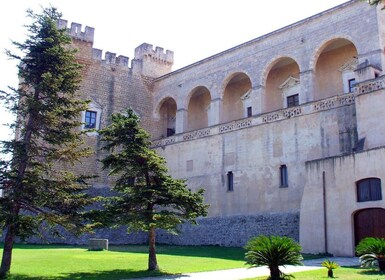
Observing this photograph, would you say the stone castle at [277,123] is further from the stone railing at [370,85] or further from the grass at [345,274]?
the grass at [345,274]

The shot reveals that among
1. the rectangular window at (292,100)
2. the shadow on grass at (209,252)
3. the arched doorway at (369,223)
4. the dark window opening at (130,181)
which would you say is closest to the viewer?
the dark window opening at (130,181)

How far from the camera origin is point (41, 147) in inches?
553

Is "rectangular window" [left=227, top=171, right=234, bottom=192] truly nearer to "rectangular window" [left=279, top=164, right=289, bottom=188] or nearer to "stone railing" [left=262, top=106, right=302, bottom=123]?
"rectangular window" [left=279, top=164, right=289, bottom=188]

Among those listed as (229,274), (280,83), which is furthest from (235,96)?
(229,274)

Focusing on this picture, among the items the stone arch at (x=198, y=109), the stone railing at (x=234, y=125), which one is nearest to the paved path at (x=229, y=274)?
the stone railing at (x=234, y=125)

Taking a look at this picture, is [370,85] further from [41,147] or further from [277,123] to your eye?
[41,147]

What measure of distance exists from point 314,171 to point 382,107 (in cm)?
401

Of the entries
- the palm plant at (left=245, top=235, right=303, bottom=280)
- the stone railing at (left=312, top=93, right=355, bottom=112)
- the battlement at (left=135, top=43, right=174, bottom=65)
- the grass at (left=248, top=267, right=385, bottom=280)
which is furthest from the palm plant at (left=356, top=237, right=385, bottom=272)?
the battlement at (left=135, top=43, right=174, bottom=65)

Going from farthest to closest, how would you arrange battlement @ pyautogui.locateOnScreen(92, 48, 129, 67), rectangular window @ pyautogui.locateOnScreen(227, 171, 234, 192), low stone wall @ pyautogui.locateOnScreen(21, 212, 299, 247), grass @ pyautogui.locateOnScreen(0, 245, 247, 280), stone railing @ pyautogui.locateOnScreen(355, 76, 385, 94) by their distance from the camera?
battlement @ pyautogui.locateOnScreen(92, 48, 129, 67) → rectangular window @ pyautogui.locateOnScreen(227, 171, 234, 192) → low stone wall @ pyautogui.locateOnScreen(21, 212, 299, 247) → stone railing @ pyautogui.locateOnScreen(355, 76, 385, 94) → grass @ pyautogui.locateOnScreen(0, 245, 247, 280)

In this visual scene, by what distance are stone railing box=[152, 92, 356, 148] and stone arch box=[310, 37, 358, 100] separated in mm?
2460

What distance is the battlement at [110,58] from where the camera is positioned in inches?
1312

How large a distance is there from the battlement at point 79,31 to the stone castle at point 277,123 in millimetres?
72

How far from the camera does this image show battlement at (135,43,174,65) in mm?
35906

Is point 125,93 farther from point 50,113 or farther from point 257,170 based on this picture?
point 50,113
